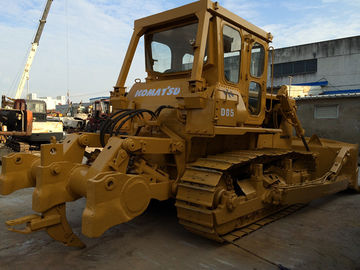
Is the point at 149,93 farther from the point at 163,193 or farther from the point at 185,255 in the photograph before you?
the point at 185,255

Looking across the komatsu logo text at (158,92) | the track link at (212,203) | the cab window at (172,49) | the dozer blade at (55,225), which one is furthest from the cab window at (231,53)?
the dozer blade at (55,225)

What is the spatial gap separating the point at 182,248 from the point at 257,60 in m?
3.10

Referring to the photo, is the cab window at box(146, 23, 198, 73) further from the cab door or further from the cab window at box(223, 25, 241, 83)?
the cab door

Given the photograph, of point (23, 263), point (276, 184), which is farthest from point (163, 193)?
point (276, 184)

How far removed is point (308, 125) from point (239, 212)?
11.4 m

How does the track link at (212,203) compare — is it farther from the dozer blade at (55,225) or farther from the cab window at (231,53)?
the dozer blade at (55,225)

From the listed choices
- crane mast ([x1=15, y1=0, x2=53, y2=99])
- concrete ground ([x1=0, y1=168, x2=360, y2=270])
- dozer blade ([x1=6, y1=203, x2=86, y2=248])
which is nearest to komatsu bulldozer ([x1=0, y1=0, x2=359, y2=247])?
dozer blade ([x1=6, y1=203, x2=86, y2=248])

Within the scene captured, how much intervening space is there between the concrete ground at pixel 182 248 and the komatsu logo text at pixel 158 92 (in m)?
1.91

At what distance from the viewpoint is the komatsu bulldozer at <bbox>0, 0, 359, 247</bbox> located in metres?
3.38

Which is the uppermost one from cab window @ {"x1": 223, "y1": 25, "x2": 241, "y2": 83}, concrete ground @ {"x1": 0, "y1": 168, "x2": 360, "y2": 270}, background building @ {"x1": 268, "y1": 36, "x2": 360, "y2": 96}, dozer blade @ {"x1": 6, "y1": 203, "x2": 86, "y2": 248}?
background building @ {"x1": 268, "y1": 36, "x2": 360, "y2": 96}

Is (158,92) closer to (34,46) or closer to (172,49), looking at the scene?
(172,49)

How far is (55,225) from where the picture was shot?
3.52 m

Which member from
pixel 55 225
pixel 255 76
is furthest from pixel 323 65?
pixel 55 225

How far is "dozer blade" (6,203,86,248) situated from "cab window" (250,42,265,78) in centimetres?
338
